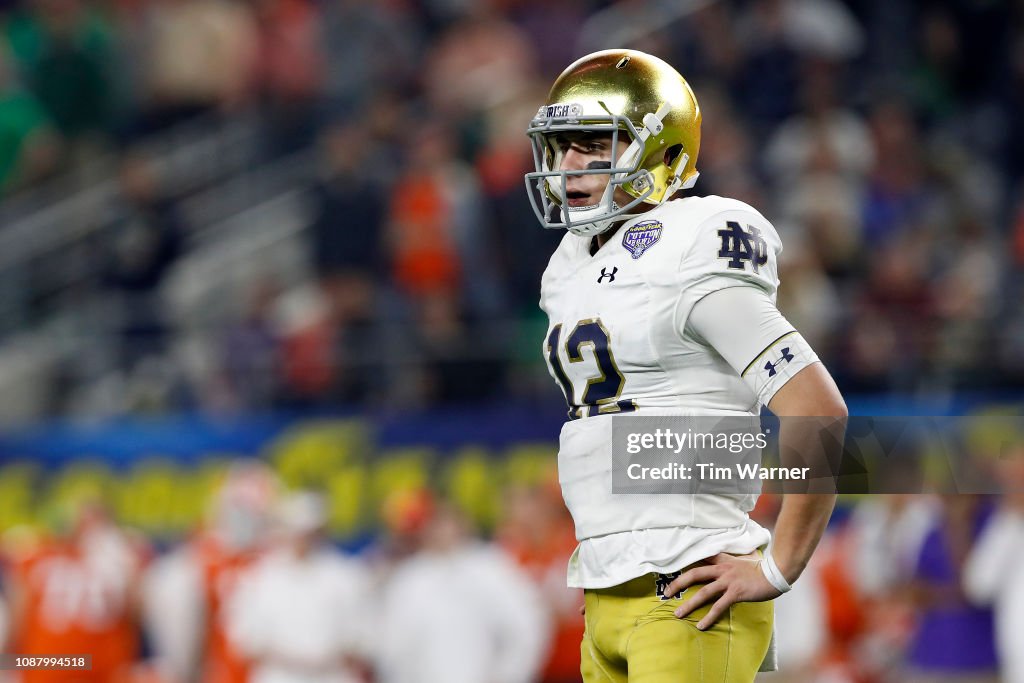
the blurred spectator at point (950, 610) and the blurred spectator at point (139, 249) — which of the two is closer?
the blurred spectator at point (950, 610)

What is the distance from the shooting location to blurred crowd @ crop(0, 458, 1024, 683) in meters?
8.91

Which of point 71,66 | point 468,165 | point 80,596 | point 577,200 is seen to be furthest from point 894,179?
point 577,200

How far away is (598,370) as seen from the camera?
11.0 feet

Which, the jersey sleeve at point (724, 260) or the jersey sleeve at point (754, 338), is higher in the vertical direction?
the jersey sleeve at point (724, 260)

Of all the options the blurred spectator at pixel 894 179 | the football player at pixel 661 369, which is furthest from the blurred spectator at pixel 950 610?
the football player at pixel 661 369

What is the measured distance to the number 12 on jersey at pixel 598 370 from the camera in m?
3.32

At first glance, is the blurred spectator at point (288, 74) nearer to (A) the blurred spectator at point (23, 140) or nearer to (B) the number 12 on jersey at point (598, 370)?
(A) the blurred spectator at point (23, 140)

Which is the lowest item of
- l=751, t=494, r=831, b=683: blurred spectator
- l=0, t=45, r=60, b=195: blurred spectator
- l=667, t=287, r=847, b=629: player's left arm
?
l=751, t=494, r=831, b=683: blurred spectator

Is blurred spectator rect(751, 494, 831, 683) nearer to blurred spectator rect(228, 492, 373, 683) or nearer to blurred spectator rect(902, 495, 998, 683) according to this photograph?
blurred spectator rect(902, 495, 998, 683)

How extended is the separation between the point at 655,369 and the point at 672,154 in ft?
1.69

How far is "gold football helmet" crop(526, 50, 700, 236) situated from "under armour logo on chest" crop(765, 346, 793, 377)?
472 millimetres

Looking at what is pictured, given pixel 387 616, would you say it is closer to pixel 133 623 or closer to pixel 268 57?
pixel 133 623

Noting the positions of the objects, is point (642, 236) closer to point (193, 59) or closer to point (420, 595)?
point (420, 595)

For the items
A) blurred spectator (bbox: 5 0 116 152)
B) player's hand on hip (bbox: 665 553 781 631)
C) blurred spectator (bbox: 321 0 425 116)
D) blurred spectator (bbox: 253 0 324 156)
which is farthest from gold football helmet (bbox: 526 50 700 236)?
blurred spectator (bbox: 5 0 116 152)
